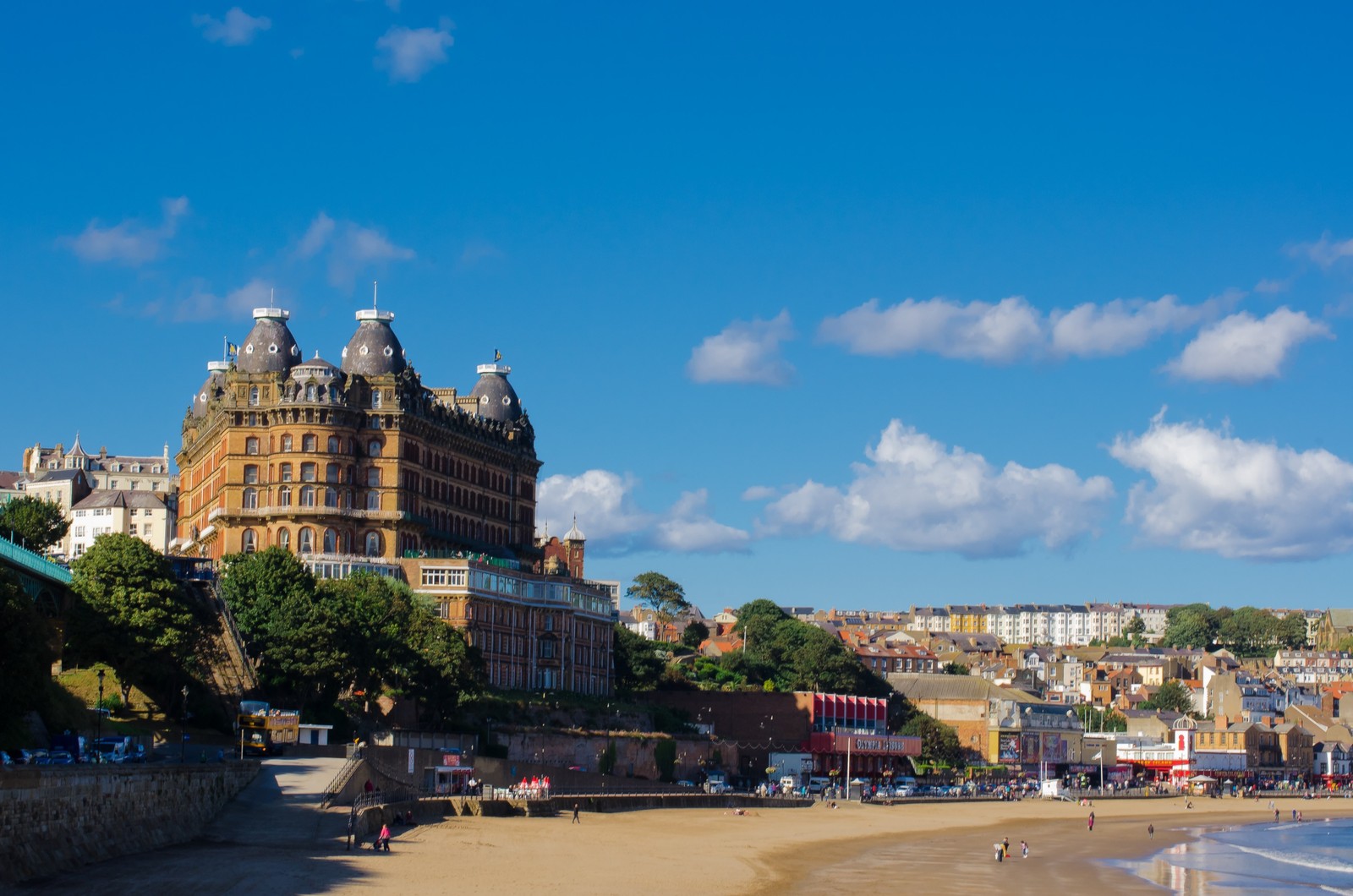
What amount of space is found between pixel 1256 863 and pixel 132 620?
2021 inches

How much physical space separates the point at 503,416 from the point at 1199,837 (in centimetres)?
6112

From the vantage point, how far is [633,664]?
13938 centimetres

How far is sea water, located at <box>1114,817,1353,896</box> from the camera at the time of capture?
236 ft

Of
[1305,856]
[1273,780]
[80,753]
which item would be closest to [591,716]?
[1305,856]

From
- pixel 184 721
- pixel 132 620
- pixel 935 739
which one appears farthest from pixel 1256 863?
pixel 935 739

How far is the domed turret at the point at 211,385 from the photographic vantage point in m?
130

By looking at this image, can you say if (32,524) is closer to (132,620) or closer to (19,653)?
(132,620)

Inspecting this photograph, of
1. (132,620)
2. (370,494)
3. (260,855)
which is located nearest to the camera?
(260,855)

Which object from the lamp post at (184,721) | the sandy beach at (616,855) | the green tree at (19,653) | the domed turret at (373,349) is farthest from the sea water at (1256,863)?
the domed turret at (373,349)

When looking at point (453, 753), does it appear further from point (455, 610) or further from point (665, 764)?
point (665, 764)

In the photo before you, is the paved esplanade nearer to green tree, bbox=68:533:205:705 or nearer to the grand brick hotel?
green tree, bbox=68:533:205:705

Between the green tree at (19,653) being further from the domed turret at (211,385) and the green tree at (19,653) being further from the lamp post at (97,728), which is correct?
the domed turret at (211,385)

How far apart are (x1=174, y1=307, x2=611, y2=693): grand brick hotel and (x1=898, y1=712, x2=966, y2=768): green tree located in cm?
3347

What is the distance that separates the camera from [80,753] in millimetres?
58406
